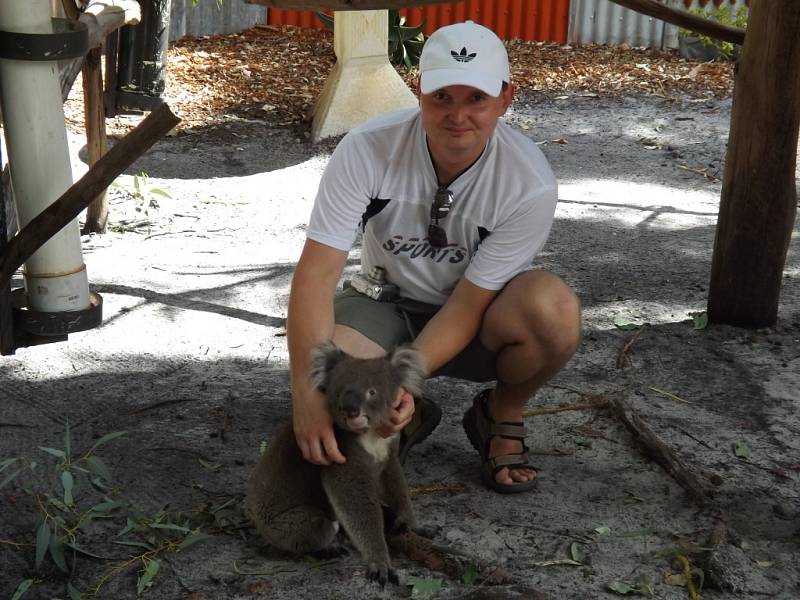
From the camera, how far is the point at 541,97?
8.11m

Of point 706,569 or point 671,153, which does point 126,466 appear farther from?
point 671,153

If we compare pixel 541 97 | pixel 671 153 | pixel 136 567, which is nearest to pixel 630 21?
pixel 541 97

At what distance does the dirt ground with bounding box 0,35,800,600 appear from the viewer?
2.44 metres

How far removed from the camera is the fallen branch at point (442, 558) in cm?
237

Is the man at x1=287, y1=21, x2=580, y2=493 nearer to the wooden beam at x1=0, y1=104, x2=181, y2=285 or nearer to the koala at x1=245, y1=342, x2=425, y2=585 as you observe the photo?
the koala at x1=245, y1=342, x2=425, y2=585

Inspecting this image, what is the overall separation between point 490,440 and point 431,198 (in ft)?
2.30

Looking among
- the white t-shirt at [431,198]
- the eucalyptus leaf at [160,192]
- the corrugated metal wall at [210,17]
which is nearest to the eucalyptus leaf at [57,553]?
the white t-shirt at [431,198]

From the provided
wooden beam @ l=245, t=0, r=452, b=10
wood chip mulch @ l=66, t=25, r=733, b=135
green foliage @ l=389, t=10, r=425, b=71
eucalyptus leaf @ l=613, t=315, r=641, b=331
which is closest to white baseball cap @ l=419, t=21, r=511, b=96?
wooden beam @ l=245, t=0, r=452, b=10

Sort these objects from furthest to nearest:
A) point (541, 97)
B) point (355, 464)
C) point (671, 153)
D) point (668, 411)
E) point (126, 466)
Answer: point (541, 97) → point (671, 153) → point (668, 411) → point (126, 466) → point (355, 464)

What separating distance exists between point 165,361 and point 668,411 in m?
1.73

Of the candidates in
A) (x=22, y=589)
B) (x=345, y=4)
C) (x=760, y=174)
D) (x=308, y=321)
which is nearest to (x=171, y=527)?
(x=22, y=589)

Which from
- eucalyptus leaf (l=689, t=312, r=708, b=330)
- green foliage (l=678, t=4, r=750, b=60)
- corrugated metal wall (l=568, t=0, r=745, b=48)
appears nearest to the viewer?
eucalyptus leaf (l=689, t=312, r=708, b=330)

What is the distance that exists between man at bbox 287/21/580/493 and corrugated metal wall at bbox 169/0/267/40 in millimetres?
7113

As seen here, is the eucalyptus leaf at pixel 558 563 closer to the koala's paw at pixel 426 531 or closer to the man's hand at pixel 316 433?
the koala's paw at pixel 426 531
